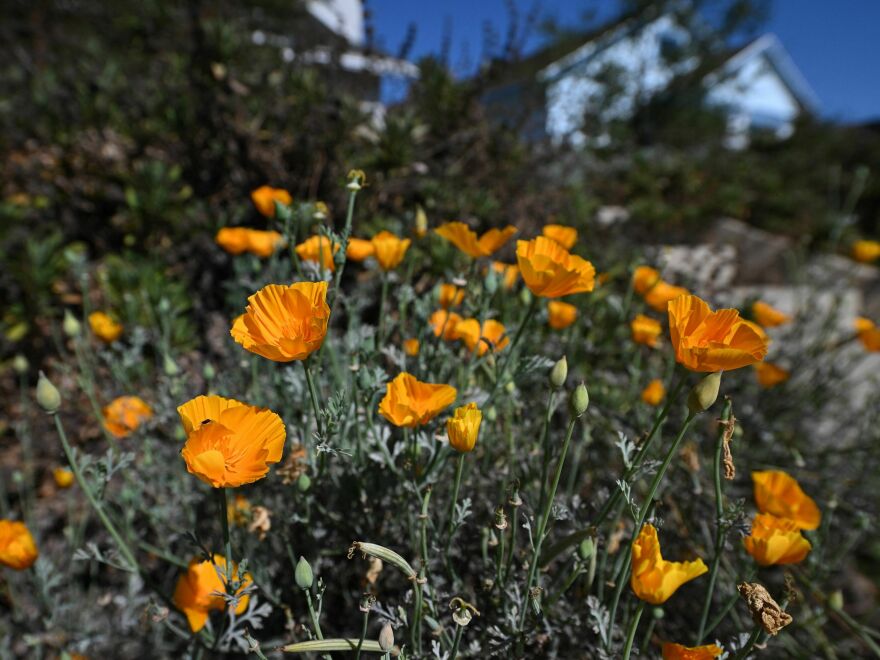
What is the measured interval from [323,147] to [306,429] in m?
2.08

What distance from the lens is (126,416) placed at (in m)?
1.62

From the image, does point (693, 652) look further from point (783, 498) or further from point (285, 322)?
point (285, 322)

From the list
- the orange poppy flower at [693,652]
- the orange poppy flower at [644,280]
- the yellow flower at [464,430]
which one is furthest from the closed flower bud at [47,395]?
the orange poppy flower at [644,280]

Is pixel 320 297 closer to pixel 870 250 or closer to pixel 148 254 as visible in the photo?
pixel 148 254

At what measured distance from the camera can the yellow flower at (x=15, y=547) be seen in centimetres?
116

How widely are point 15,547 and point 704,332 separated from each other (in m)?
1.40

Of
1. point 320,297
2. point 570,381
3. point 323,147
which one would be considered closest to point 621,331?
point 570,381

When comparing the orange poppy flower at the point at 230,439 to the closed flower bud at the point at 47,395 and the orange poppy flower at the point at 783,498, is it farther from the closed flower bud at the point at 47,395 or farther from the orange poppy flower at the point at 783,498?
the orange poppy flower at the point at 783,498

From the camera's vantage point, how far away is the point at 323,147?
2939 mm

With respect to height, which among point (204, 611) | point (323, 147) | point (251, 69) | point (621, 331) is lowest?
point (204, 611)

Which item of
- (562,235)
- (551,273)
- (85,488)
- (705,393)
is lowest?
(85,488)

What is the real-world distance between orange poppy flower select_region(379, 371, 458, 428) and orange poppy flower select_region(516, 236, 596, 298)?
26 cm

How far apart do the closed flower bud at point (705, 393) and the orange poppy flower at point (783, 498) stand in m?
0.50

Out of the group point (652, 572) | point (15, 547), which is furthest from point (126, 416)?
point (652, 572)
